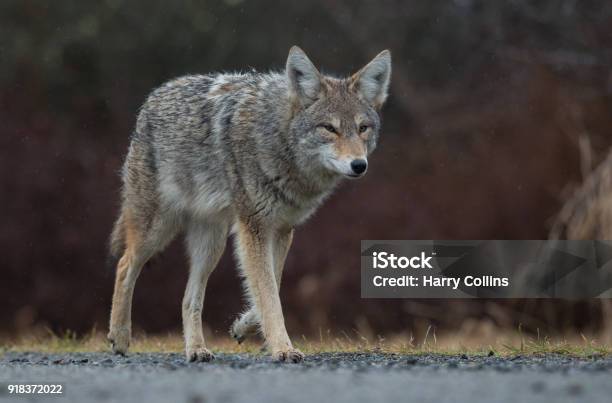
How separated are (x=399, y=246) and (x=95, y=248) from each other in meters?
4.29

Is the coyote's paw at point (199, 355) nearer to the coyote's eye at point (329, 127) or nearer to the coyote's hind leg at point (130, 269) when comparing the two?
the coyote's hind leg at point (130, 269)

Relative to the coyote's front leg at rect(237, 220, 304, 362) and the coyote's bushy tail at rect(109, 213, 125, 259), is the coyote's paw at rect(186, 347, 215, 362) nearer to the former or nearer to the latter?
the coyote's front leg at rect(237, 220, 304, 362)

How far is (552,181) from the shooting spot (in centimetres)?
1412

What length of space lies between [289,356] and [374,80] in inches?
77.7

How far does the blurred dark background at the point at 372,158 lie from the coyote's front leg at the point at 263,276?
6296 mm

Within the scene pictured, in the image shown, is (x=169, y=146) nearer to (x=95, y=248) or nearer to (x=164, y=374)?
(x=164, y=374)

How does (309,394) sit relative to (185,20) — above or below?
below

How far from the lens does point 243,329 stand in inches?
268

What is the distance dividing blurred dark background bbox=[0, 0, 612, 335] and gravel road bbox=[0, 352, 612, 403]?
6.82 meters

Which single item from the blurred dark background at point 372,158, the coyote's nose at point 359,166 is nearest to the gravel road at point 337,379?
the coyote's nose at point 359,166

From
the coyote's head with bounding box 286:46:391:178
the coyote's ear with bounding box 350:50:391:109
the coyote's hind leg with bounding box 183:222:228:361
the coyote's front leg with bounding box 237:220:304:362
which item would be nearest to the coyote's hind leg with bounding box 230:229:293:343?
the coyote's front leg with bounding box 237:220:304:362

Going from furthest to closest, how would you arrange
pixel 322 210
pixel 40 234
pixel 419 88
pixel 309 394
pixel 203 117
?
pixel 419 88 → pixel 322 210 → pixel 40 234 → pixel 203 117 → pixel 309 394

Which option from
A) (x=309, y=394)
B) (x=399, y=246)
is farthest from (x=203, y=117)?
(x=399, y=246)

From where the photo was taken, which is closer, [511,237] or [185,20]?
[511,237]
